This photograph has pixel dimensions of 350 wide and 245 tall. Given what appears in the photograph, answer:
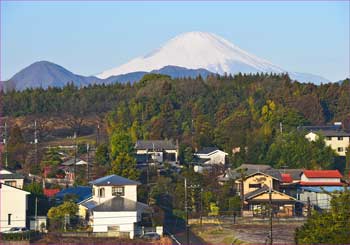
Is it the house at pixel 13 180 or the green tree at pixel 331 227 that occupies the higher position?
the house at pixel 13 180

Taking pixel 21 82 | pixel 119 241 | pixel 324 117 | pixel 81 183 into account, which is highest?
pixel 21 82

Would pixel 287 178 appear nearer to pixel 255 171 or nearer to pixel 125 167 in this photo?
pixel 255 171

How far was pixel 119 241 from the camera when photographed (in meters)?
13.1

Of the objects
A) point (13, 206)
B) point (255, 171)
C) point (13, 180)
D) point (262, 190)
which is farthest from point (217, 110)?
point (13, 206)

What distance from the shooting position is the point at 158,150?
2366 centimetres

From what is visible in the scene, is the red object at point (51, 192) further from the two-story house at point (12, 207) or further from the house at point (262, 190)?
the house at point (262, 190)

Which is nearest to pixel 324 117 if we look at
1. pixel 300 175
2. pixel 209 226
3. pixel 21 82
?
pixel 300 175

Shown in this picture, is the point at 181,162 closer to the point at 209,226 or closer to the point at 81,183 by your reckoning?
the point at 81,183

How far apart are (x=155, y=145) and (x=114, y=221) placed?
10.1 m

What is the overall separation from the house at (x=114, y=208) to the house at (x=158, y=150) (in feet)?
25.5

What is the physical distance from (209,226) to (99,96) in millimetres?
18845

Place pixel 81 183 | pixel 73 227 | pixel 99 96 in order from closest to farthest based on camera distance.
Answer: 1. pixel 73 227
2. pixel 81 183
3. pixel 99 96

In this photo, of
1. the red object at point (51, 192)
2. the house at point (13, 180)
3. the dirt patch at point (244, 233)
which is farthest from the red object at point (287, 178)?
the house at point (13, 180)

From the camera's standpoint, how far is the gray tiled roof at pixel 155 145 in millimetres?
23719
